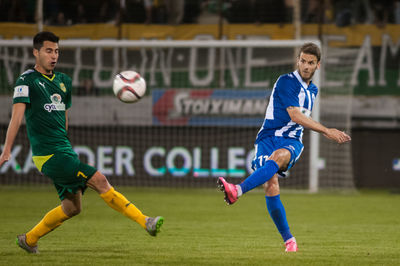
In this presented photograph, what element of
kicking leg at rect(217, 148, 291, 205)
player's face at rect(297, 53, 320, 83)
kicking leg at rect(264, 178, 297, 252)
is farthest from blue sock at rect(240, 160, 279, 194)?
player's face at rect(297, 53, 320, 83)

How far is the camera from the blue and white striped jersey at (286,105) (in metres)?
6.24

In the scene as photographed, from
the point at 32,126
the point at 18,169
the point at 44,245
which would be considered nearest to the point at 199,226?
the point at 44,245

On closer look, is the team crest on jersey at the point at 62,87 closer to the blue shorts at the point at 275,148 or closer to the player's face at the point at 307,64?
the blue shorts at the point at 275,148

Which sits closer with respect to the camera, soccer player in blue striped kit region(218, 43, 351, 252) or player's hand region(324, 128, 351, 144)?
player's hand region(324, 128, 351, 144)

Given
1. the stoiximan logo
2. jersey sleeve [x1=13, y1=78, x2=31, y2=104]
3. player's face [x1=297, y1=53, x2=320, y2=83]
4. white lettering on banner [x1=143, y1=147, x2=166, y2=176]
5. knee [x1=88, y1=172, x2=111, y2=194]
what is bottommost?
white lettering on banner [x1=143, y1=147, x2=166, y2=176]

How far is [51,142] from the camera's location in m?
5.90

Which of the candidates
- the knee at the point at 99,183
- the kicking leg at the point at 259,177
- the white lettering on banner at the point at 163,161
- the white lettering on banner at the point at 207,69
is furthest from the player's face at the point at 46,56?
the white lettering on banner at the point at 207,69

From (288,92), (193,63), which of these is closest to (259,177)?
(288,92)

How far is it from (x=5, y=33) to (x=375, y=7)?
852 cm

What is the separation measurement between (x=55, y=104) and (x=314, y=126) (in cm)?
223

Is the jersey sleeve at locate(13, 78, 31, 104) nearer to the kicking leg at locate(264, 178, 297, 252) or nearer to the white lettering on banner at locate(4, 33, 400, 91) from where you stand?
the kicking leg at locate(264, 178, 297, 252)

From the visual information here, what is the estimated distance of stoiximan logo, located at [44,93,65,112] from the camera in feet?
19.5

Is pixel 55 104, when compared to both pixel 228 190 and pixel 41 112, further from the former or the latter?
pixel 228 190

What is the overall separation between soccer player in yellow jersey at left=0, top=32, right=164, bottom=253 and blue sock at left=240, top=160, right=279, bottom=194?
2.89ft
